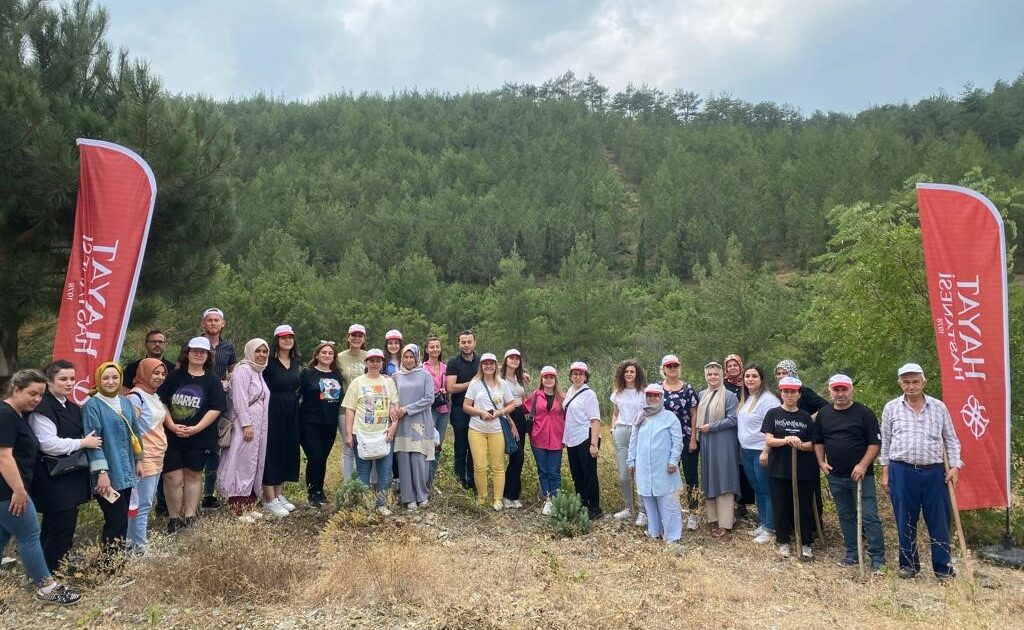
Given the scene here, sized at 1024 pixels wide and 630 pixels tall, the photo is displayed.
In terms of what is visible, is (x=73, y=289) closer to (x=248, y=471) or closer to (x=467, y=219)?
(x=248, y=471)

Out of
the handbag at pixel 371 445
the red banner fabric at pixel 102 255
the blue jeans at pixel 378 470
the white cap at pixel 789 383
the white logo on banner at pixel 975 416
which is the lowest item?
the blue jeans at pixel 378 470

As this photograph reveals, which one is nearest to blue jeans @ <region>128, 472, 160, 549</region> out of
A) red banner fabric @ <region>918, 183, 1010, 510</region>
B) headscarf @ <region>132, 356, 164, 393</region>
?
headscarf @ <region>132, 356, 164, 393</region>

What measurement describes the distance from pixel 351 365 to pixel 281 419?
2.79 ft

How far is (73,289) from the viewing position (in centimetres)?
600

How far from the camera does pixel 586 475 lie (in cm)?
733

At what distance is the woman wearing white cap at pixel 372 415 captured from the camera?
258 inches

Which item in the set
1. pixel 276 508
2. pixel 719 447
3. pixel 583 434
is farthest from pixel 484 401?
pixel 719 447

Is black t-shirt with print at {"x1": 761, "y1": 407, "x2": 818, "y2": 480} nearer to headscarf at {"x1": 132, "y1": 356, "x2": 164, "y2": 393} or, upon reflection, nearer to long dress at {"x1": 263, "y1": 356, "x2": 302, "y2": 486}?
→ long dress at {"x1": 263, "y1": 356, "x2": 302, "y2": 486}

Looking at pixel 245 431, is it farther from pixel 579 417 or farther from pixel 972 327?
pixel 972 327

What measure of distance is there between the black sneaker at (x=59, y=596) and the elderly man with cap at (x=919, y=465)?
5.96m

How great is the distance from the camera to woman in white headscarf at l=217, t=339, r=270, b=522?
20.2 ft

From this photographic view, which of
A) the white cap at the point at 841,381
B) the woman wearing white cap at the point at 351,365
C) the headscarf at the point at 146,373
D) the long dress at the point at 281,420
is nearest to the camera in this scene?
the headscarf at the point at 146,373

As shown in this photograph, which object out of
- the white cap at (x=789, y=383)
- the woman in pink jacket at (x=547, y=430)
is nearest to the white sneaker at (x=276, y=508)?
the woman in pink jacket at (x=547, y=430)

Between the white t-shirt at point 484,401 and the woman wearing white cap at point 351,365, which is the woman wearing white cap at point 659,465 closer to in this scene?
the white t-shirt at point 484,401
